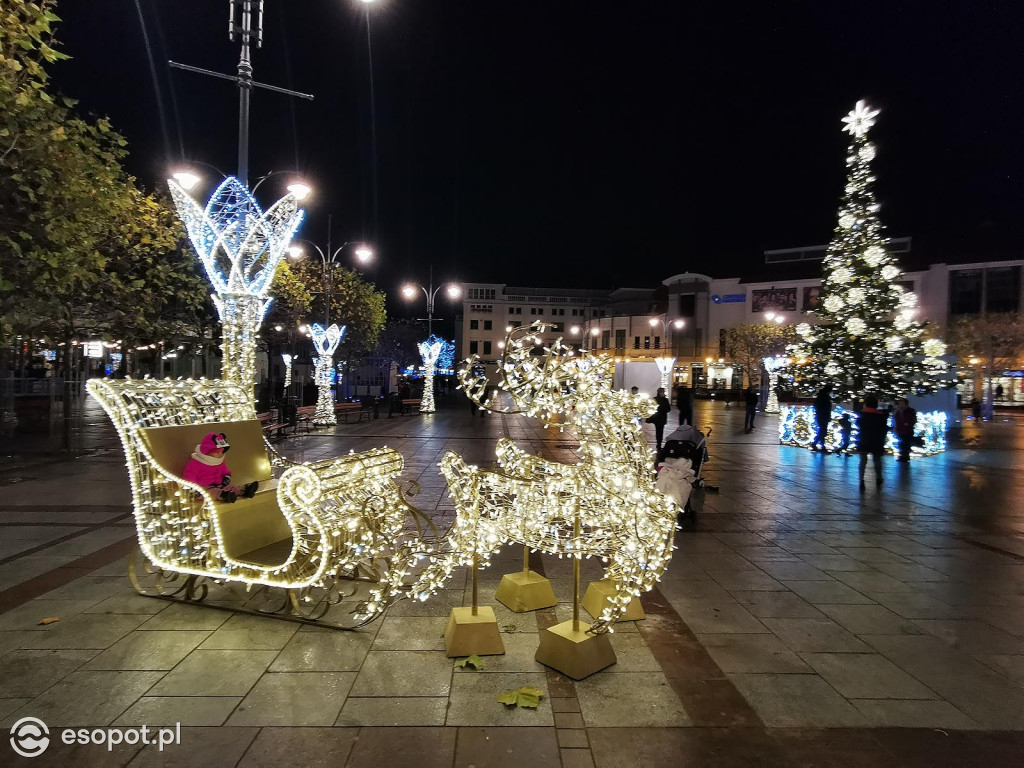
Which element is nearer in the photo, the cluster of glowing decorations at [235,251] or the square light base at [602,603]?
the square light base at [602,603]

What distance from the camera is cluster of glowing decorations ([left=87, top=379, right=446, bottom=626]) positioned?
3508 millimetres

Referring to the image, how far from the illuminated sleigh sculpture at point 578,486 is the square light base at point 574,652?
0.10 m

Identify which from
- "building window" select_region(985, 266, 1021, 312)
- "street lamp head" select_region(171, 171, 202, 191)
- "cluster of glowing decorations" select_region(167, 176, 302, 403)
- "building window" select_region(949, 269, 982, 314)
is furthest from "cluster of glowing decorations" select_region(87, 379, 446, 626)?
"building window" select_region(949, 269, 982, 314)

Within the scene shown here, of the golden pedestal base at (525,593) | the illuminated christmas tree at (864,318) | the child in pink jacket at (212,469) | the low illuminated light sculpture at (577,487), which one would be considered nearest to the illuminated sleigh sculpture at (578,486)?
the low illuminated light sculpture at (577,487)

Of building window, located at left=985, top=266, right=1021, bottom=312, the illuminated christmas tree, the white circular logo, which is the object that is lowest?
the white circular logo

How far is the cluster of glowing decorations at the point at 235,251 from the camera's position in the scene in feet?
23.6

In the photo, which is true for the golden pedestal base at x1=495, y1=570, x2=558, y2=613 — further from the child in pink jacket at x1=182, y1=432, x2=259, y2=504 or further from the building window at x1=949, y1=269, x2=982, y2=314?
the building window at x1=949, y1=269, x2=982, y2=314

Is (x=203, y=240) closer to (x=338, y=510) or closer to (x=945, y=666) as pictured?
(x=338, y=510)

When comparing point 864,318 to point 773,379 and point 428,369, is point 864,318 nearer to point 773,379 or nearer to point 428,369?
point 773,379

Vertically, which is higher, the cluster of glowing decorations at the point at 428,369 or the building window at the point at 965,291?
the building window at the point at 965,291

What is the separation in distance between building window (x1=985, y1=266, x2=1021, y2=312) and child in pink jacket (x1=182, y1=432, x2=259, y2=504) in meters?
42.4

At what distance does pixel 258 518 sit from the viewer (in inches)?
160

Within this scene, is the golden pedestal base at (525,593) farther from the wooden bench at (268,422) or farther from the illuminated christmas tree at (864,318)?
the illuminated christmas tree at (864,318)

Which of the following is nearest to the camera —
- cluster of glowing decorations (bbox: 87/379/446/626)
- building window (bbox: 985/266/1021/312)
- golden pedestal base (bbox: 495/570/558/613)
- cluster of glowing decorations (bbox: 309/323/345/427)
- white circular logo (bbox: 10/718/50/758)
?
white circular logo (bbox: 10/718/50/758)
